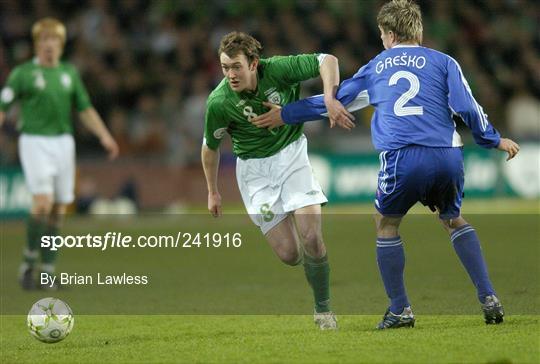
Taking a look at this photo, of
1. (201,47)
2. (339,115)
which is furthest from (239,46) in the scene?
(201,47)

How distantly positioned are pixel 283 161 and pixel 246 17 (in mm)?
14243

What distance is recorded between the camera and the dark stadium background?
2002 cm

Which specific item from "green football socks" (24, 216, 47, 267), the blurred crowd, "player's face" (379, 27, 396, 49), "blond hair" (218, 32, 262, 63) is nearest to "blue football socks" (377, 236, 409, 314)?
"player's face" (379, 27, 396, 49)

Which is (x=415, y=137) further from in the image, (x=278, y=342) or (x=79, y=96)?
(x=79, y=96)

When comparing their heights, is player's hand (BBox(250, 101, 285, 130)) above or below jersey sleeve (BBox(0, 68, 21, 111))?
below

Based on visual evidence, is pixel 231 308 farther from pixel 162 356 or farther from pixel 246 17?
pixel 246 17

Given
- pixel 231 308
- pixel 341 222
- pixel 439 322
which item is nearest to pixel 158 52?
pixel 341 222

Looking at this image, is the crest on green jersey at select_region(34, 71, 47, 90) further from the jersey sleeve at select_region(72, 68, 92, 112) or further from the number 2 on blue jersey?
the number 2 on blue jersey

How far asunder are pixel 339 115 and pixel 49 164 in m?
4.87

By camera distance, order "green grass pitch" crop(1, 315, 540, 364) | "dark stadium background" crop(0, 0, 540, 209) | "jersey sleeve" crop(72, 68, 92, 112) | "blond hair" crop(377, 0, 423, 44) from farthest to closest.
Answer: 1. "dark stadium background" crop(0, 0, 540, 209)
2. "jersey sleeve" crop(72, 68, 92, 112)
3. "blond hair" crop(377, 0, 423, 44)
4. "green grass pitch" crop(1, 315, 540, 364)

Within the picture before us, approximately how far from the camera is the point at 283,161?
830 cm

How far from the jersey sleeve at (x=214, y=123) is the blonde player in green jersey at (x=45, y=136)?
3.59 m

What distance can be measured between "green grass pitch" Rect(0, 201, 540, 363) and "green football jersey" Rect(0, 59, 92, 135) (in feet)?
5.63

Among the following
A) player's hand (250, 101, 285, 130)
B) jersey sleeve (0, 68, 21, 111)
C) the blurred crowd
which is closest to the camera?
player's hand (250, 101, 285, 130)
